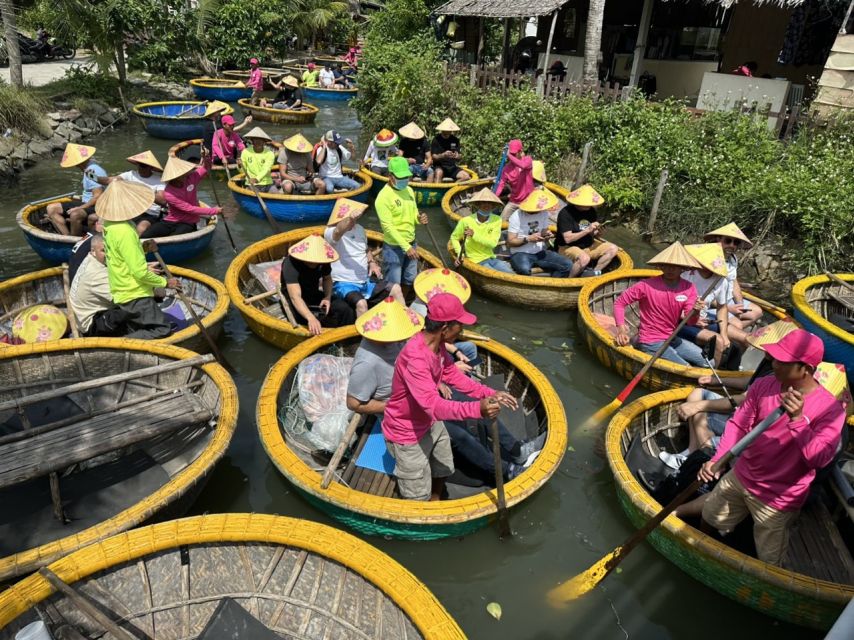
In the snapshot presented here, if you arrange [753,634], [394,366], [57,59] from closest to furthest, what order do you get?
[753,634], [394,366], [57,59]

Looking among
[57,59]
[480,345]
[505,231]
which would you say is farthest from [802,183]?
[57,59]

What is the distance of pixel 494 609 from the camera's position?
12.8ft

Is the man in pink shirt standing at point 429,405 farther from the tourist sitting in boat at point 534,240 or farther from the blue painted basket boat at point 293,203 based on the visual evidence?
the blue painted basket boat at point 293,203

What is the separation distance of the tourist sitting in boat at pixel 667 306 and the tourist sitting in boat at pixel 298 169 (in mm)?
6442

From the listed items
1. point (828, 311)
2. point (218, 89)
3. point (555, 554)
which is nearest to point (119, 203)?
point (555, 554)

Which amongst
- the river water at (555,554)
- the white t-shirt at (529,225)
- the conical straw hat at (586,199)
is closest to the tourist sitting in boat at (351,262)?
the river water at (555,554)

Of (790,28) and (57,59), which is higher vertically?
(790,28)

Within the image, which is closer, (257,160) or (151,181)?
(151,181)

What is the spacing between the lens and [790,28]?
1149cm

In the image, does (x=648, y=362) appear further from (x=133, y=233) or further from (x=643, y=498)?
(x=133, y=233)

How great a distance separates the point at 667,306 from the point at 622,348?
632mm

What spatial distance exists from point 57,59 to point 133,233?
2514cm

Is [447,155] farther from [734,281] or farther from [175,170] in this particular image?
[734,281]

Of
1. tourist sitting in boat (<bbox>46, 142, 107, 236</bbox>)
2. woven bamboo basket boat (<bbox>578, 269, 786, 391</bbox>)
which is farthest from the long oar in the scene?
tourist sitting in boat (<bbox>46, 142, 107, 236</bbox>)
